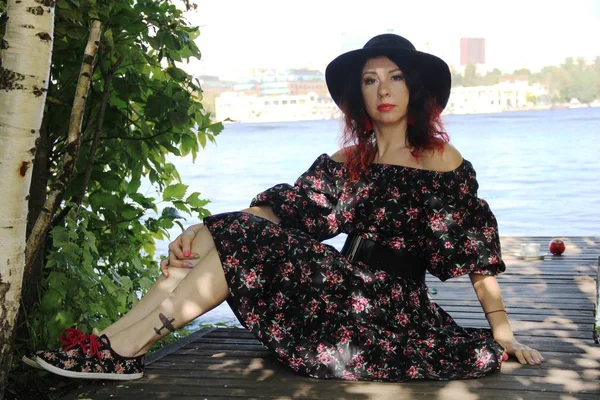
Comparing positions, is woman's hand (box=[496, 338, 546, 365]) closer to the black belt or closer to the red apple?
the black belt

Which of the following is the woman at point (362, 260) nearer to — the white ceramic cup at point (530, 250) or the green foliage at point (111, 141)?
the green foliage at point (111, 141)

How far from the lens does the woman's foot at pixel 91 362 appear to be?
8.45 ft

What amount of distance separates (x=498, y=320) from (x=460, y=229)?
0.30m

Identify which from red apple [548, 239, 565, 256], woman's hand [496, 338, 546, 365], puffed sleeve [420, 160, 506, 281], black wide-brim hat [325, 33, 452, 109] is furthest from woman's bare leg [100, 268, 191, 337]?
red apple [548, 239, 565, 256]

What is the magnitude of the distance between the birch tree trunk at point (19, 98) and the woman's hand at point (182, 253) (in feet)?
2.25

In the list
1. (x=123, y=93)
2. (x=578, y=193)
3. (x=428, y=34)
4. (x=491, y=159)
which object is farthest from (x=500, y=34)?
(x=123, y=93)

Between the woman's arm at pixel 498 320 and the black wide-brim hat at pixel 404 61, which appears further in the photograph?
the black wide-brim hat at pixel 404 61

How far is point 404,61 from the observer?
305 centimetres

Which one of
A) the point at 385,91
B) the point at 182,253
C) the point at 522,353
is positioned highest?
the point at 385,91

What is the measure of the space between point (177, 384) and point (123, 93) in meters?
1.14

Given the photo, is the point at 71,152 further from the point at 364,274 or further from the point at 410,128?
the point at 410,128

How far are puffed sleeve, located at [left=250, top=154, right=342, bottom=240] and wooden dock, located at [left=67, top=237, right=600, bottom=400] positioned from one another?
0.45 metres

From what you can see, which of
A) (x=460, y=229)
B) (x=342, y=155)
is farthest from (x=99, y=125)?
(x=460, y=229)

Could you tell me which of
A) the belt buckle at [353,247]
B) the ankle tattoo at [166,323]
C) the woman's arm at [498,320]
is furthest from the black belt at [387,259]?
the ankle tattoo at [166,323]
